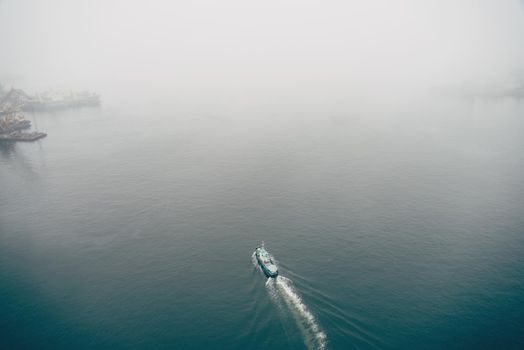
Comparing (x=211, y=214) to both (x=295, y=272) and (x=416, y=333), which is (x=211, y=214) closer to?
(x=295, y=272)

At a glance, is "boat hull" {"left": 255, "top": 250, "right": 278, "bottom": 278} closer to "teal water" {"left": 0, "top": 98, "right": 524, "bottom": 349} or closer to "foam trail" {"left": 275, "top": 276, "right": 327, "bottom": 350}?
"foam trail" {"left": 275, "top": 276, "right": 327, "bottom": 350}

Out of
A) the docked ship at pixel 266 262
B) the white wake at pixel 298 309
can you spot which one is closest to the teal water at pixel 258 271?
the white wake at pixel 298 309

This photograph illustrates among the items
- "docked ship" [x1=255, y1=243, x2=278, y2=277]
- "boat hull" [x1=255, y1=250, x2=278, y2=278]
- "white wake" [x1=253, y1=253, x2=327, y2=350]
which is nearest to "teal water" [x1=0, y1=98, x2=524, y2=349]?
"white wake" [x1=253, y1=253, x2=327, y2=350]

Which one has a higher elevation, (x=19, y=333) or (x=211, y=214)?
(x=211, y=214)

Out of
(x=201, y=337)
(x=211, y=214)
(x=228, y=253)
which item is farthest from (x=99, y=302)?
(x=211, y=214)

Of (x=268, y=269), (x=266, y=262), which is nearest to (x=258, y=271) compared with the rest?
(x=266, y=262)

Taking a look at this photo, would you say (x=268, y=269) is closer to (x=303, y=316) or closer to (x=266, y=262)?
(x=266, y=262)

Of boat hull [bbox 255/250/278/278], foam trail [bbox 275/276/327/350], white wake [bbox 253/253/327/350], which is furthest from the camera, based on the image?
boat hull [bbox 255/250/278/278]

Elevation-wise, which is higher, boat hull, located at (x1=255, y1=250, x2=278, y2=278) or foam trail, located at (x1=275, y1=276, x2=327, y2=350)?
boat hull, located at (x1=255, y1=250, x2=278, y2=278)
